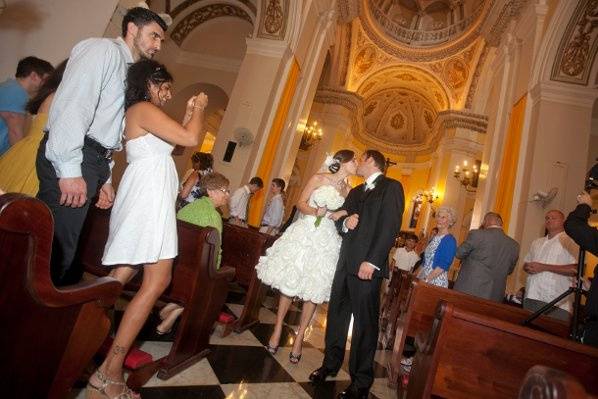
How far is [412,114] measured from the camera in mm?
17453

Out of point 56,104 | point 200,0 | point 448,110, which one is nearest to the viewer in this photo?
point 56,104

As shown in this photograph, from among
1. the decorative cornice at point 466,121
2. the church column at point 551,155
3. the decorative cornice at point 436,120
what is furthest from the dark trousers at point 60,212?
the decorative cornice at point 466,121

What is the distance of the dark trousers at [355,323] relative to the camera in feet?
7.27

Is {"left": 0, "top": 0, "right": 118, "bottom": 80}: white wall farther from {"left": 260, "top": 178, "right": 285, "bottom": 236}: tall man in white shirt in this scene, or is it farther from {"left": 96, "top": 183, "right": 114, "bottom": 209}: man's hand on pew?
{"left": 260, "top": 178, "right": 285, "bottom": 236}: tall man in white shirt

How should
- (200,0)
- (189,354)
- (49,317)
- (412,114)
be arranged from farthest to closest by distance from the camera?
(412,114) → (200,0) → (189,354) → (49,317)

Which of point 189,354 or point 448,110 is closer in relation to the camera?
point 189,354

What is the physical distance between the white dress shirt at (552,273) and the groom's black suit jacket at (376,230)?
7.07ft

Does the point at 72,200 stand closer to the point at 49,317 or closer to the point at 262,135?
the point at 49,317

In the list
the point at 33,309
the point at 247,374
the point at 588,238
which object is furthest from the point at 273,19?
the point at 33,309

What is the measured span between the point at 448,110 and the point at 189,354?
515 inches

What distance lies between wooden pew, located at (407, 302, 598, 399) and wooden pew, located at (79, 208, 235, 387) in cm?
123

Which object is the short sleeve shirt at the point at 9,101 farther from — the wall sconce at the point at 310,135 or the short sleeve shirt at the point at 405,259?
the wall sconce at the point at 310,135

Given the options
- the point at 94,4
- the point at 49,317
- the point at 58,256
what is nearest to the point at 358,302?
the point at 58,256

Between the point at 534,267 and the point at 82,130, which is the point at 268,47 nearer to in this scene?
the point at 534,267
